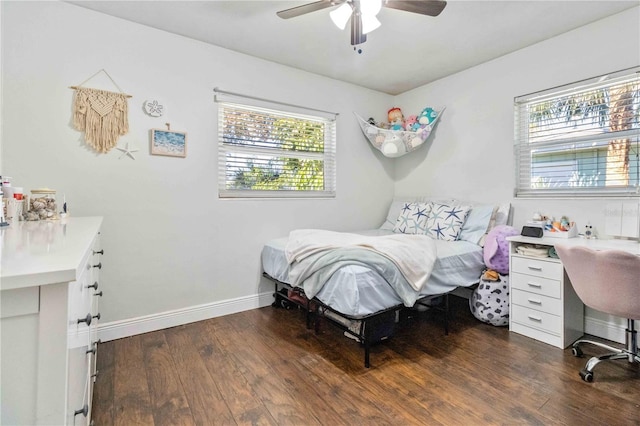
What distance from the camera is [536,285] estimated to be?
2344 millimetres

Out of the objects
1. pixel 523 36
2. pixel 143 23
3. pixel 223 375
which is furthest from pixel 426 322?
pixel 143 23

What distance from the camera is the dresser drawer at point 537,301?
7.34 feet

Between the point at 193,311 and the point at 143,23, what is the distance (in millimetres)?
2420

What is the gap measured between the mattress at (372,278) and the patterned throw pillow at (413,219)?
38 centimetres

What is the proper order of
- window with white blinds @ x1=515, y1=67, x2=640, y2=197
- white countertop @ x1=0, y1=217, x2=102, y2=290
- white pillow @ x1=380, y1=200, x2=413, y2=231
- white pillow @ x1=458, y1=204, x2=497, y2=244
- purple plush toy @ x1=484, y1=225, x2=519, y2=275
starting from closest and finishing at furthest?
white countertop @ x1=0, y1=217, x2=102, y2=290, window with white blinds @ x1=515, y1=67, x2=640, y2=197, purple plush toy @ x1=484, y1=225, x2=519, y2=275, white pillow @ x1=458, y1=204, x2=497, y2=244, white pillow @ x1=380, y1=200, x2=413, y2=231

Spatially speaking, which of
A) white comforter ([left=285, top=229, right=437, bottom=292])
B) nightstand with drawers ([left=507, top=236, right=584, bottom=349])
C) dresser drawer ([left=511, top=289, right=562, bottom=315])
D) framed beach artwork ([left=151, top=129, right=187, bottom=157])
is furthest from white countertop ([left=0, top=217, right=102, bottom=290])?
dresser drawer ([left=511, top=289, right=562, bottom=315])

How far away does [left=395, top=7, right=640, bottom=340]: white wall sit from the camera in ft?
7.92

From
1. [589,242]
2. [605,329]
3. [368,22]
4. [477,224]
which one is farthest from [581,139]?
[368,22]

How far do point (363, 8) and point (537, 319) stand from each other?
8.25 ft

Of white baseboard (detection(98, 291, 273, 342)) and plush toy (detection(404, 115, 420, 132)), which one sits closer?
white baseboard (detection(98, 291, 273, 342))

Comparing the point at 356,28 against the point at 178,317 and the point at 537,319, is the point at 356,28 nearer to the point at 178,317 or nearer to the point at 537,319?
the point at 537,319

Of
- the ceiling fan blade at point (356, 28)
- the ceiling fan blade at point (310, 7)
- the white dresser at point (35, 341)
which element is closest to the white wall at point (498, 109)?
the ceiling fan blade at point (356, 28)

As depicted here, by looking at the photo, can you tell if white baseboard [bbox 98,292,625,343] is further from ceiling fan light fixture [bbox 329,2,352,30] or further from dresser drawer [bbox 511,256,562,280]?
ceiling fan light fixture [bbox 329,2,352,30]

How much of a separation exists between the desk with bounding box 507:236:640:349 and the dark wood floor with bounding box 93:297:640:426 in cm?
12
